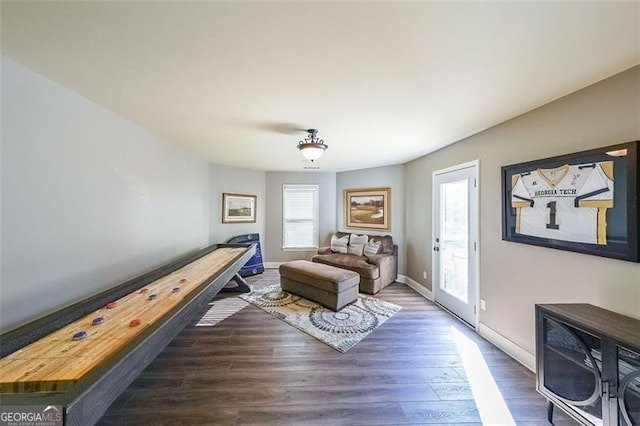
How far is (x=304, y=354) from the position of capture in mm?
2439

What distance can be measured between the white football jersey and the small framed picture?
481 centimetres

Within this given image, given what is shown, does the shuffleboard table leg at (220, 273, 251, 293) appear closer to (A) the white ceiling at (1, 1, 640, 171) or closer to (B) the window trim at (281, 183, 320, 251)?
(B) the window trim at (281, 183, 320, 251)

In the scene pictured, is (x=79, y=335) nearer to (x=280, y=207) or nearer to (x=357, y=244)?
(x=357, y=244)

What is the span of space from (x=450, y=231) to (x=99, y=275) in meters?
4.21

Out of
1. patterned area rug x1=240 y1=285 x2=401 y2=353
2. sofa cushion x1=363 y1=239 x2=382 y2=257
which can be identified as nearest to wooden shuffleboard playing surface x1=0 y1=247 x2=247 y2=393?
patterned area rug x1=240 y1=285 x2=401 y2=353

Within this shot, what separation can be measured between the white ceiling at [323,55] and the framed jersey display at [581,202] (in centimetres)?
60

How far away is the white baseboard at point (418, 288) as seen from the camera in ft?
13.1

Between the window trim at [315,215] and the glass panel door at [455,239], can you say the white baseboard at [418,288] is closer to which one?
the glass panel door at [455,239]

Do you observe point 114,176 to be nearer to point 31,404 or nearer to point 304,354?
point 31,404

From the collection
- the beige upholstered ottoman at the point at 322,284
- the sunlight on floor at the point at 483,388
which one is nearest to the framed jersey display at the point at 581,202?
the sunlight on floor at the point at 483,388

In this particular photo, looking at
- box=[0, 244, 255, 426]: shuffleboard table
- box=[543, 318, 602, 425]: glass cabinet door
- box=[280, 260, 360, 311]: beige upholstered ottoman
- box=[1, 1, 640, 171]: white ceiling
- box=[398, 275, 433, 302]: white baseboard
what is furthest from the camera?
box=[398, 275, 433, 302]: white baseboard

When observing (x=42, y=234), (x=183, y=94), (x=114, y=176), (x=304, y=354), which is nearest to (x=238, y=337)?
(x=304, y=354)

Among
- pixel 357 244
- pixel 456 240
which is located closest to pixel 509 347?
pixel 456 240

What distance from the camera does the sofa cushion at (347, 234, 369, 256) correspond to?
16.0 ft
